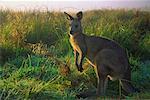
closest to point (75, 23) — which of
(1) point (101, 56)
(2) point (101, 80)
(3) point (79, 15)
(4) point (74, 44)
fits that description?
(3) point (79, 15)

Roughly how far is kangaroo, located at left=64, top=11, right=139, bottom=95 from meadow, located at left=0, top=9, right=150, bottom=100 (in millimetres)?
48

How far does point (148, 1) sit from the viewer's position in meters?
4.36

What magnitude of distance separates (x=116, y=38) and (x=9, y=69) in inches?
33.4

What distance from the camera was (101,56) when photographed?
14.3ft

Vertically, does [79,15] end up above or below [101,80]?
above

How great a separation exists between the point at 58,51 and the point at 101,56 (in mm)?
347

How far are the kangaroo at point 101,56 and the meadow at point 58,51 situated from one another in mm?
48

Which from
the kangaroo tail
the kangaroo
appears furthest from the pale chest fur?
the kangaroo tail

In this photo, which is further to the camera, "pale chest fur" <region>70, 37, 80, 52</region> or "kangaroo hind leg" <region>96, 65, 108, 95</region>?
"pale chest fur" <region>70, 37, 80, 52</region>

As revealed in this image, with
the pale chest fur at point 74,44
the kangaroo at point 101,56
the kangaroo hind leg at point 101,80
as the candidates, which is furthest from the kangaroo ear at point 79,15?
the kangaroo hind leg at point 101,80

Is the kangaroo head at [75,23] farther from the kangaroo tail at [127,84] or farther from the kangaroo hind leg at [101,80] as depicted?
the kangaroo tail at [127,84]

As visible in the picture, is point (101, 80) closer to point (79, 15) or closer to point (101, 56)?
point (101, 56)

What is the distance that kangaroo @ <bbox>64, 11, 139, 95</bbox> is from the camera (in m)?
4.32

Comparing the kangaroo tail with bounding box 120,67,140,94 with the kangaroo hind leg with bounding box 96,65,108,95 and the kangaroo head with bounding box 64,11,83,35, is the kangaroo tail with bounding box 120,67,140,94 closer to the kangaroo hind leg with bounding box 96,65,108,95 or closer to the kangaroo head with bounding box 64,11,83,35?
the kangaroo hind leg with bounding box 96,65,108,95
